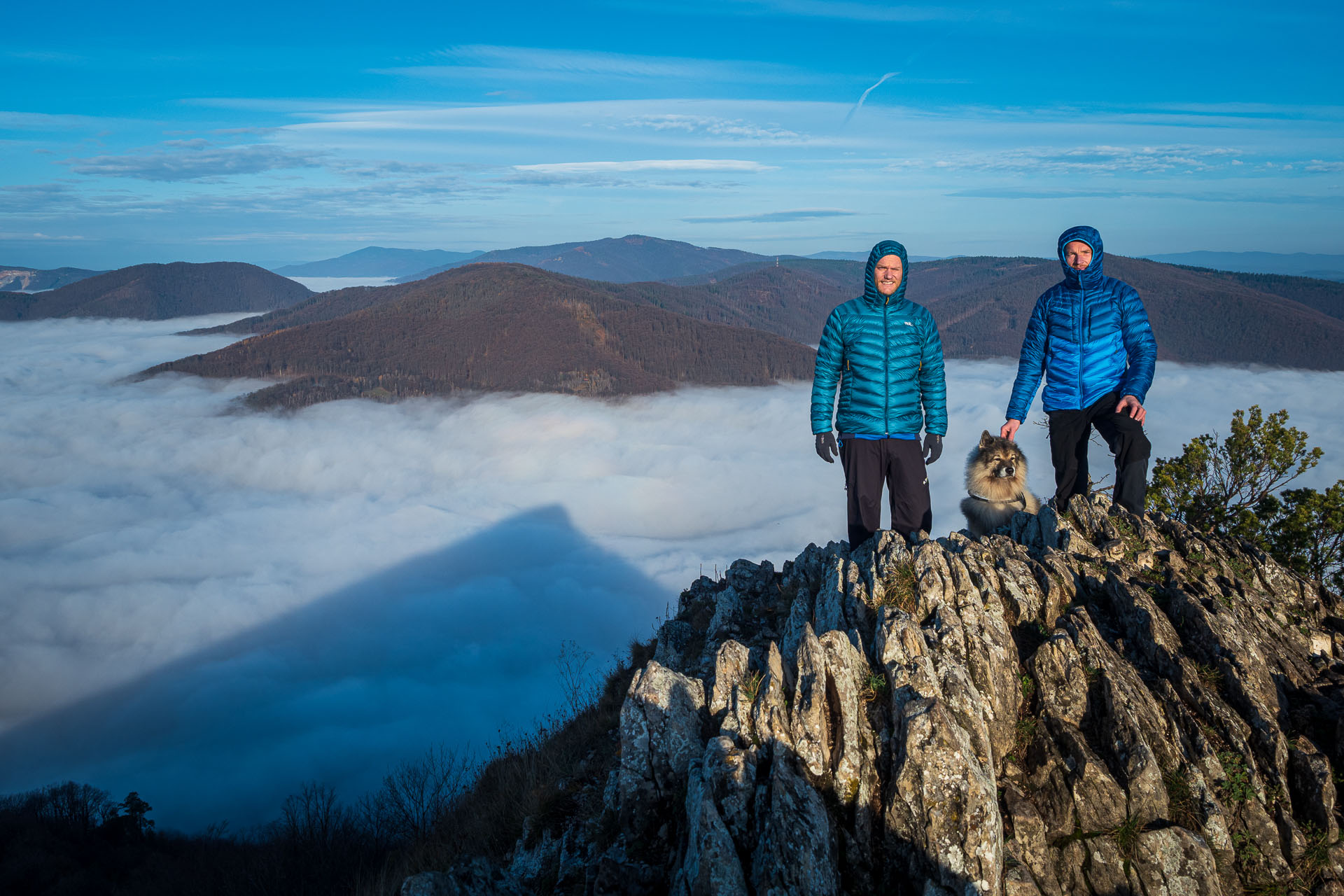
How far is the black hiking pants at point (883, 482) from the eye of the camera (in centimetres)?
743

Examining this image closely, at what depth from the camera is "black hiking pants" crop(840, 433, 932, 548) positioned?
7.43m

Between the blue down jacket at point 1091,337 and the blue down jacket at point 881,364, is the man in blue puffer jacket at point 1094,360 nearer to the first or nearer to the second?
the blue down jacket at point 1091,337

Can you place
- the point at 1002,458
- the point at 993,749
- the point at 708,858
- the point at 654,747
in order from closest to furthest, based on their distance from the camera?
the point at 708,858
the point at 993,749
the point at 654,747
the point at 1002,458

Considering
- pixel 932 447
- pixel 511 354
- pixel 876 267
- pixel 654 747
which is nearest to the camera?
pixel 654 747

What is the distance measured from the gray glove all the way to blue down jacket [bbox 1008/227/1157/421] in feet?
2.93

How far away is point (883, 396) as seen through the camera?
729 centimetres

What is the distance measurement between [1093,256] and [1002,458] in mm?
2200

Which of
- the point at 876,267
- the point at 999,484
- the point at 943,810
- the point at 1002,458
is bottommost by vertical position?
the point at 943,810

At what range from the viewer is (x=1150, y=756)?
4.36 meters

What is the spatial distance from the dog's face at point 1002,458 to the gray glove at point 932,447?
0.77 meters

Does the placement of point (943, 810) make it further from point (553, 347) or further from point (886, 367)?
point (553, 347)

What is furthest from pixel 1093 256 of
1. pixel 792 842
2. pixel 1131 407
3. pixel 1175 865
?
pixel 792 842

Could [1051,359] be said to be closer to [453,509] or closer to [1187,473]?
[1187,473]

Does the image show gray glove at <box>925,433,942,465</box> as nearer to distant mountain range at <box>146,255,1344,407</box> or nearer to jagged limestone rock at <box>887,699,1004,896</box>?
jagged limestone rock at <box>887,699,1004,896</box>
